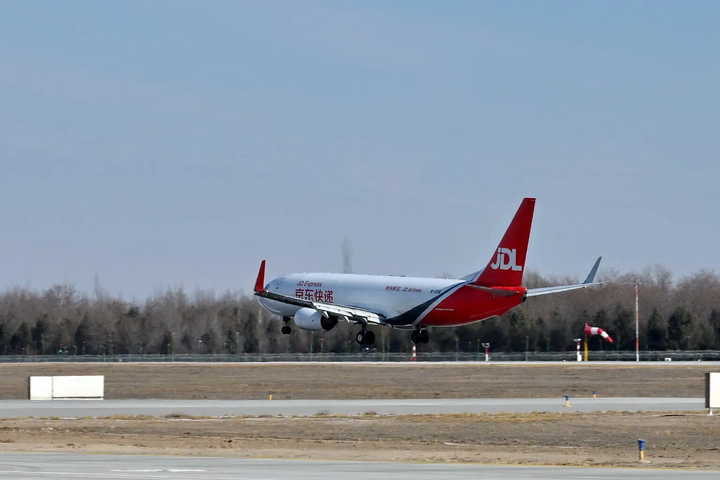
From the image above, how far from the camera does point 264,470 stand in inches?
1077

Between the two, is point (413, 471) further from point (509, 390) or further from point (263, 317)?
point (263, 317)

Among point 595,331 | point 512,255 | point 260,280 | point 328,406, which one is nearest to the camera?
point 328,406

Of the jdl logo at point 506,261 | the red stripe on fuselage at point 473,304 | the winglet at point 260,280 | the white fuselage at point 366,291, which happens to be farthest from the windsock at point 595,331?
the winglet at point 260,280

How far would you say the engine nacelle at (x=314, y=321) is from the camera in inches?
3378

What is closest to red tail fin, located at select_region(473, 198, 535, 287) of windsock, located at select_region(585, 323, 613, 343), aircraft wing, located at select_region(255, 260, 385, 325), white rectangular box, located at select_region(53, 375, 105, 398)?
aircraft wing, located at select_region(255, 260, 385, 325)

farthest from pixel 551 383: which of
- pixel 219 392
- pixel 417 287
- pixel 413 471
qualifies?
pixel 413 471

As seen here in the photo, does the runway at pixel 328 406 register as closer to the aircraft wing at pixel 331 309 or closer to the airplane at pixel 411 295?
the airplane at pixel 411 295

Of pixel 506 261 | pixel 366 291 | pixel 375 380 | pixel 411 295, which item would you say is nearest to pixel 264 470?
pixel 375 380

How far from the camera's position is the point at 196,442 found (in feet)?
120

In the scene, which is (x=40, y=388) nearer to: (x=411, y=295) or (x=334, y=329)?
(x=411, y=295)

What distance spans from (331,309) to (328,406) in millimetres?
33529

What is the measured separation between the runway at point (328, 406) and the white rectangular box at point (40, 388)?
1071 millimetres

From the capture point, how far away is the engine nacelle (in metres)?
85.8

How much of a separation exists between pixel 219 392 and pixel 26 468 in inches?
1556
